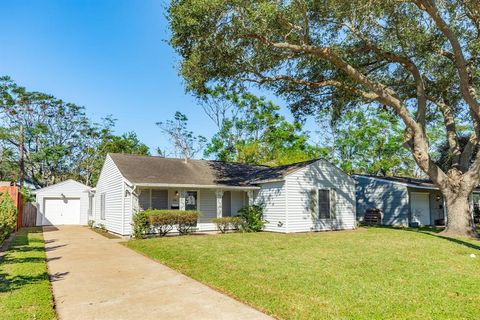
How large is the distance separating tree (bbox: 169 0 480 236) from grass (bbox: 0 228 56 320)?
803 centimetres

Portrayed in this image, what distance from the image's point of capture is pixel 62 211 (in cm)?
2581

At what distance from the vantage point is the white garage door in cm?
2534

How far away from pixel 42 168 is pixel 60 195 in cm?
1326

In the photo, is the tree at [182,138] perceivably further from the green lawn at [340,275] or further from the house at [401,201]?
the green lawn at [340,275]

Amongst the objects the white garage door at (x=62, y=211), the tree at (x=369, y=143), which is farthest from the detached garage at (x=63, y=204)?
the tree at (x=369, y=143)

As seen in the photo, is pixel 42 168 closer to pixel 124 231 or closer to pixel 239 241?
pixel 124 231

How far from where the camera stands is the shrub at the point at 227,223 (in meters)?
17.2

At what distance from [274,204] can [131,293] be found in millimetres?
12006

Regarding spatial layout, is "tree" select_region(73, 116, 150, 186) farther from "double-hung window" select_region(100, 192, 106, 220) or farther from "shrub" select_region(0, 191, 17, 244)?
"shrub" select_region(0, 191, 17, 244)

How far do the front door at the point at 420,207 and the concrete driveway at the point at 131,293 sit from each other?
18.9 metres

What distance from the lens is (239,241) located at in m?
13.5

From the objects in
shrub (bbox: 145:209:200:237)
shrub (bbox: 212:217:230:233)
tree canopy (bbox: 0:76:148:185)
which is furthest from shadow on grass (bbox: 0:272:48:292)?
tree canopy (bbox: 0:76:148:185)

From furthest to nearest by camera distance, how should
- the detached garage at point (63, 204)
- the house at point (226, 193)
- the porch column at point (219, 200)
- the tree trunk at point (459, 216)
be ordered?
1. the detached garage at point (63, 204)
2. the porch column at point (219, 200)
3. the house at point (226, 193)
4. the tree trunk at point (459, 216)

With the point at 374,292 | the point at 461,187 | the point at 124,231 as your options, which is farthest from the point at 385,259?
the point at 124,231
